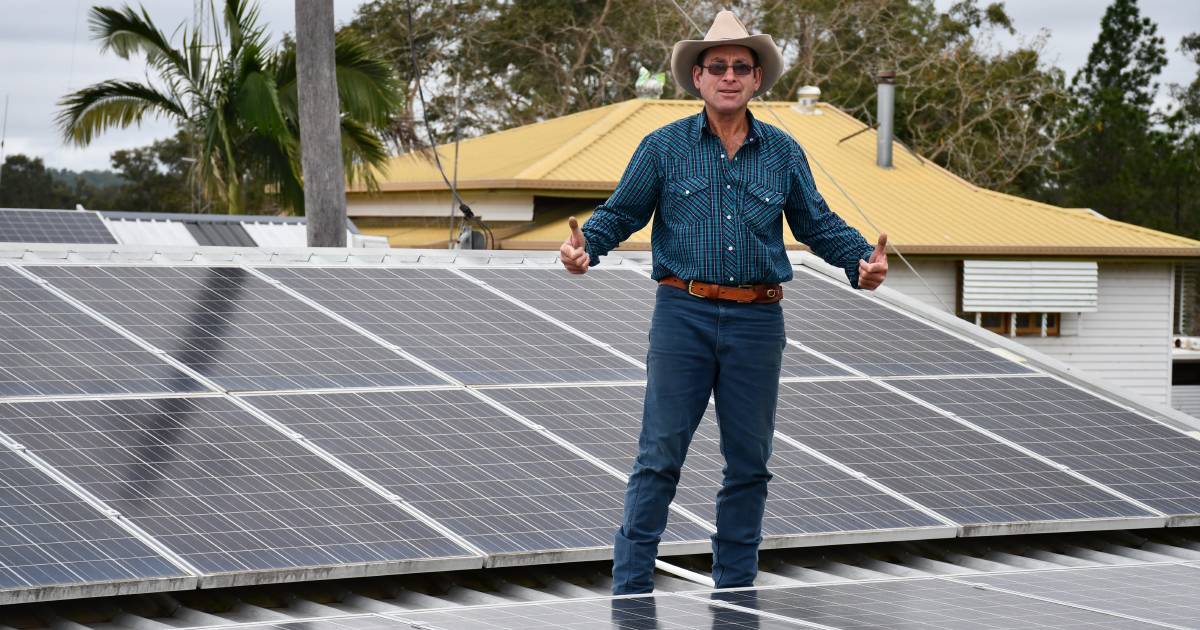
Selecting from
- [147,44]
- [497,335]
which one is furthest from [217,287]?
[147,44]

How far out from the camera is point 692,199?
19.6 feet

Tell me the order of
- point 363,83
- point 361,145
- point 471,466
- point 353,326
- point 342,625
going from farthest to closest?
point 361,145
point 363,83
point 353,326
point 471,466
point 342,625

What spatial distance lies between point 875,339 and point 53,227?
13429mm

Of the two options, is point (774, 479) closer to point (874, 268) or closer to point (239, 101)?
point (874, 268)

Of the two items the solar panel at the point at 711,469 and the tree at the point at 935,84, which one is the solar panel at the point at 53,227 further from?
the tree at the point at 935,84

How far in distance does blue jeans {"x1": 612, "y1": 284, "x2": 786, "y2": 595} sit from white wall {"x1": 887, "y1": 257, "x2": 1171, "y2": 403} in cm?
2537

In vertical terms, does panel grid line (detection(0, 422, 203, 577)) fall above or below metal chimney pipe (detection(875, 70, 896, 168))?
below

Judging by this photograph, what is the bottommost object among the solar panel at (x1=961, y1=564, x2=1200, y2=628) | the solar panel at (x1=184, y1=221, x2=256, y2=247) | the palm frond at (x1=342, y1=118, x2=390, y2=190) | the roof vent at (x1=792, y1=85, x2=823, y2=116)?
the solar panel at (x1=961, y1=564, x2=1200, y2=628)

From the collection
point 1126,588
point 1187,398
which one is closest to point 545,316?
point 1126,588

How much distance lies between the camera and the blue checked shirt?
5901mm

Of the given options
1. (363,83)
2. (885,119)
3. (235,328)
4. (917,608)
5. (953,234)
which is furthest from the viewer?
(885,119)

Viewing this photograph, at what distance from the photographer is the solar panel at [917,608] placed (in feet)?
16.4

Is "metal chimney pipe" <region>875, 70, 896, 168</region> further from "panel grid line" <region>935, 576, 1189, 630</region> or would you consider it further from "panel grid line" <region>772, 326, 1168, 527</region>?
"panel grid line" <region>935, 576, 1189, 630</region>

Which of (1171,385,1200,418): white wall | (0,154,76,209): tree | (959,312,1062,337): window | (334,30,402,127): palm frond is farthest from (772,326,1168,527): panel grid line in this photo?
(0,154,76,209): tree
